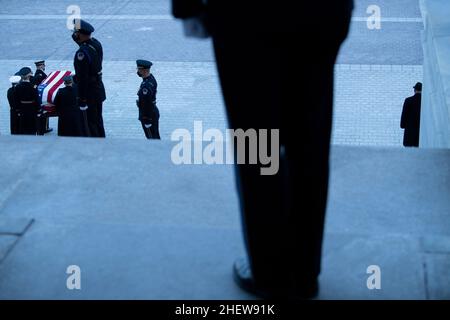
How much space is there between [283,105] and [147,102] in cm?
733

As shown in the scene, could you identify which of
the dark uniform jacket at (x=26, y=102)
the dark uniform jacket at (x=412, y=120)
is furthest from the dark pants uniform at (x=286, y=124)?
the dark uniform jacket at (x=26, y=102)

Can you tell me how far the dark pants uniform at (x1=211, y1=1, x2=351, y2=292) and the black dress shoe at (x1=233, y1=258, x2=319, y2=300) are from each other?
0.01 m

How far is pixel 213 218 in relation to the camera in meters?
2.77

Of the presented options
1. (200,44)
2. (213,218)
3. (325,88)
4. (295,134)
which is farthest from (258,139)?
(200,44)

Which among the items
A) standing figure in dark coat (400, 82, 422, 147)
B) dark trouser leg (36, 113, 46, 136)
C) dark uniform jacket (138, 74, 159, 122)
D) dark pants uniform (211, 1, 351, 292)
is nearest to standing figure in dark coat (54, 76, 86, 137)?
dark trouser leg (36, 113, 46, 136)

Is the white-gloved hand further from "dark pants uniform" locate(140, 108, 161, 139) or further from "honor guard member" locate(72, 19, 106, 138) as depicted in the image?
"honor guard member" locate(72, 19, 106, 138)

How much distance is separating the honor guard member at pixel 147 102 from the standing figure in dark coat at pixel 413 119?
3211 millimetres

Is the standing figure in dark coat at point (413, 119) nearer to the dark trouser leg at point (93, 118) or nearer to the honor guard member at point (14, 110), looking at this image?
the dark trouser leg at point (93, 118)

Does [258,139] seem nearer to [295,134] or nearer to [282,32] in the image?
[295,134]

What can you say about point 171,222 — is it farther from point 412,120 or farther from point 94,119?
point 94,119

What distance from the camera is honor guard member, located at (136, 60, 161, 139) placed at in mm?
9000

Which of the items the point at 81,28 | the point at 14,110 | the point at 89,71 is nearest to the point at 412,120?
the point at 89,71

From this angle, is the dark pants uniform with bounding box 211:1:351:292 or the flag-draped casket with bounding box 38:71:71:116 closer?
the dark pants uniform with bounding box 211:1:351:292

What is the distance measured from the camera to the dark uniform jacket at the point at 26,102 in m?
9.07
